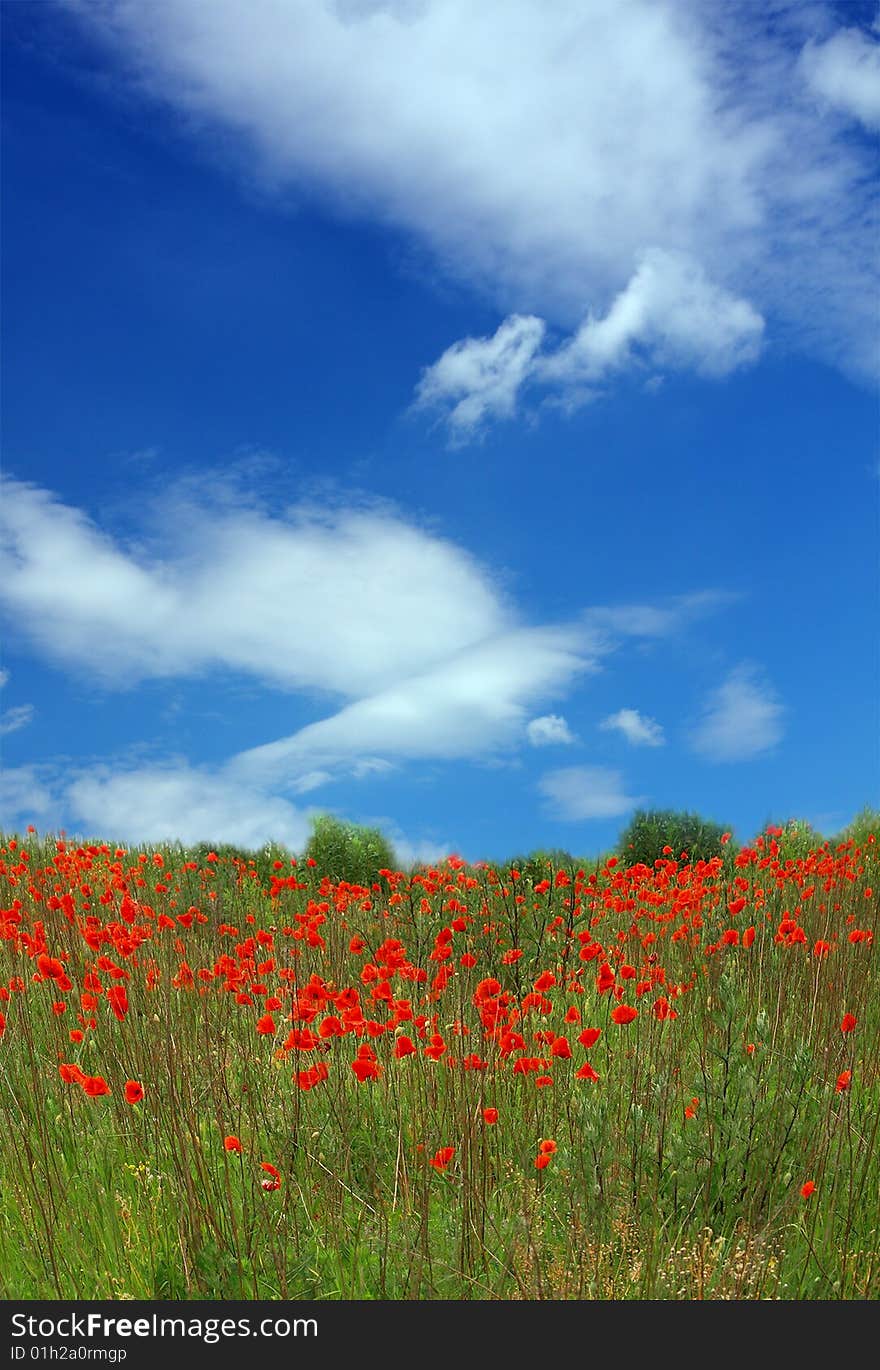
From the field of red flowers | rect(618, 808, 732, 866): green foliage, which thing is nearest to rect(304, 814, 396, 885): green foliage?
rect(618, 808, 732, 866): green foliage

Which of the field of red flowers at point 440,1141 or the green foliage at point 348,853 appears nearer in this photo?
the field of red flowers at point 440,1141

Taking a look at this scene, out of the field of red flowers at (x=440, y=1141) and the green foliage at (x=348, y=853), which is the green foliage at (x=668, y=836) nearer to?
the green foliage at (x=348, y=853)

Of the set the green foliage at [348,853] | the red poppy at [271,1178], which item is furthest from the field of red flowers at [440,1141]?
the green foliage at [348,853]

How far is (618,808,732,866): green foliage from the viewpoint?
14.0 metres

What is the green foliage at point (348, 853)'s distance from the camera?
12125 millimetres

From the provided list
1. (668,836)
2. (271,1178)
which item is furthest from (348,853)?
(271,1178)

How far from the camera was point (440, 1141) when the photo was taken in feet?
13.5

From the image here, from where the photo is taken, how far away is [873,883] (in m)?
9.70

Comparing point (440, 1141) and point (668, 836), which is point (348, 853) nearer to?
point (668, 836)

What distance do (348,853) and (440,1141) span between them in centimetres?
812

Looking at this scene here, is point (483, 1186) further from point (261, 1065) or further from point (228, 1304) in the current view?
point (261, 1065)

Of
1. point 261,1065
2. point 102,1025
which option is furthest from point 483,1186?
point 102,1025

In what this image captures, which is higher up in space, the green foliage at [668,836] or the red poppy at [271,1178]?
the green foliage at [668,836]

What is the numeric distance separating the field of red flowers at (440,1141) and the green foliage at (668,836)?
7.32 meters
